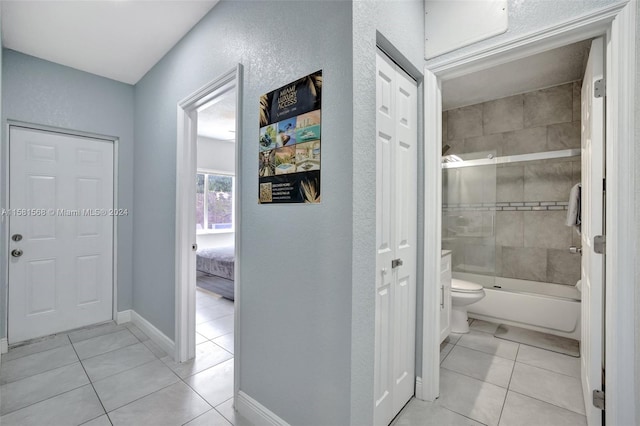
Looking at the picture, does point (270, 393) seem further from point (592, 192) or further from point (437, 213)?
point (592, 192)

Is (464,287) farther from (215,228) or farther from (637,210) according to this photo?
(215,228)

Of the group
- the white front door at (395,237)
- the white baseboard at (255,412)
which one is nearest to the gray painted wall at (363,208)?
the white front door at (395,237)

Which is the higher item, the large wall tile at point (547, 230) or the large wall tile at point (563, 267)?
the large wall tile at point (547, 230)

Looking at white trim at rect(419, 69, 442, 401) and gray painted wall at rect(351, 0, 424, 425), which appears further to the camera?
white trim at rect(419, 69, 442, 401)

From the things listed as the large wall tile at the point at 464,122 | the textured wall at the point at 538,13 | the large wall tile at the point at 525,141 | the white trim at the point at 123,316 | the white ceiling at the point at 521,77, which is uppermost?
the white ceiling at the point at 521,77

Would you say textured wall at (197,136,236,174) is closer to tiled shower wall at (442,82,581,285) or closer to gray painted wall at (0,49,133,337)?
gray painted wall at (0,49,133,337)

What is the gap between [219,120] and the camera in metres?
4.66

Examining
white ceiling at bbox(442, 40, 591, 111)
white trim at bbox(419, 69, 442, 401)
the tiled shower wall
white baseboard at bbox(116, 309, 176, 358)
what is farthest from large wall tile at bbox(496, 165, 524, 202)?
white baseboard at bbox(116, 309, 176, 358)

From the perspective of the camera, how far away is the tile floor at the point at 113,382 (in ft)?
5.62

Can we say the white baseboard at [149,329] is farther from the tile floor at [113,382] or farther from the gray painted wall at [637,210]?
the gray painted wall at [637,210]

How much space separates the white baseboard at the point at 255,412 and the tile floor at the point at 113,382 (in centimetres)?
7

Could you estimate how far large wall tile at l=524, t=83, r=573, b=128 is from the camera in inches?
119

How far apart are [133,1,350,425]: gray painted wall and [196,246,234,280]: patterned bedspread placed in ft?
7.70

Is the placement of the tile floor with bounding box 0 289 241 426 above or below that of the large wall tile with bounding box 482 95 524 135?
below
